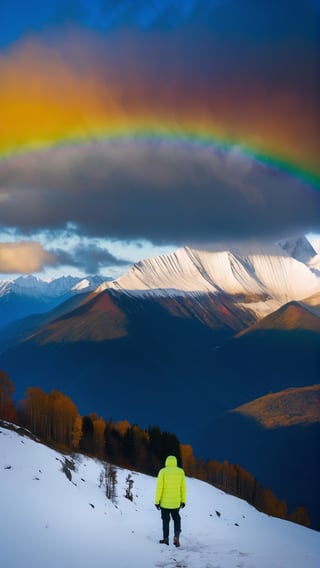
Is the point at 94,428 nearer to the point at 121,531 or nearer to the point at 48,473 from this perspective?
the point at 48,473

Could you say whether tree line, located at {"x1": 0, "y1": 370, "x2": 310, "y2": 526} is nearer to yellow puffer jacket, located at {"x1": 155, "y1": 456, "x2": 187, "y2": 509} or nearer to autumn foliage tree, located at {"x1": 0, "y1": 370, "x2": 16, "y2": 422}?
autumn foliage tree, located at {"x1": 0, "y1": 370, "x2": 16, "y2": 422}

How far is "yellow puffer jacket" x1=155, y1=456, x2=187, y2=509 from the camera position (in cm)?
2234

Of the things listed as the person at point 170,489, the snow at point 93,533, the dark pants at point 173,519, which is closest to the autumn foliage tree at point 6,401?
the snow at point 93,533

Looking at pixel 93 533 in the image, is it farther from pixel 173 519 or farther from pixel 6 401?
pixel 6 401

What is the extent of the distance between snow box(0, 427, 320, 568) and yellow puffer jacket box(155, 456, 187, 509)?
183 centimetres

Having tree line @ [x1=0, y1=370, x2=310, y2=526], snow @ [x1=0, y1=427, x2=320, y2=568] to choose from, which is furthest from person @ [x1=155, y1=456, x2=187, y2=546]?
tree line @ [x1=0, y1=370, x2=310, y2=526]

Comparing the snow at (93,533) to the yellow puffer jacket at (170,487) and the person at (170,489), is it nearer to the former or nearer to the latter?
the person at (170,489)

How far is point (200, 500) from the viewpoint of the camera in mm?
49562

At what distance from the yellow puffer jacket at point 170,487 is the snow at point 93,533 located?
1.83 m

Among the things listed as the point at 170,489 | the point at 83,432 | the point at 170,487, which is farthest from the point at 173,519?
the point at 83,432

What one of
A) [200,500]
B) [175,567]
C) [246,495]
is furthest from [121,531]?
[246,495]

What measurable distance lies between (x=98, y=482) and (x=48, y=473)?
8.76 metres

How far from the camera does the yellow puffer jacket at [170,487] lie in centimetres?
2234

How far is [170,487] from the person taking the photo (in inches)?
881
